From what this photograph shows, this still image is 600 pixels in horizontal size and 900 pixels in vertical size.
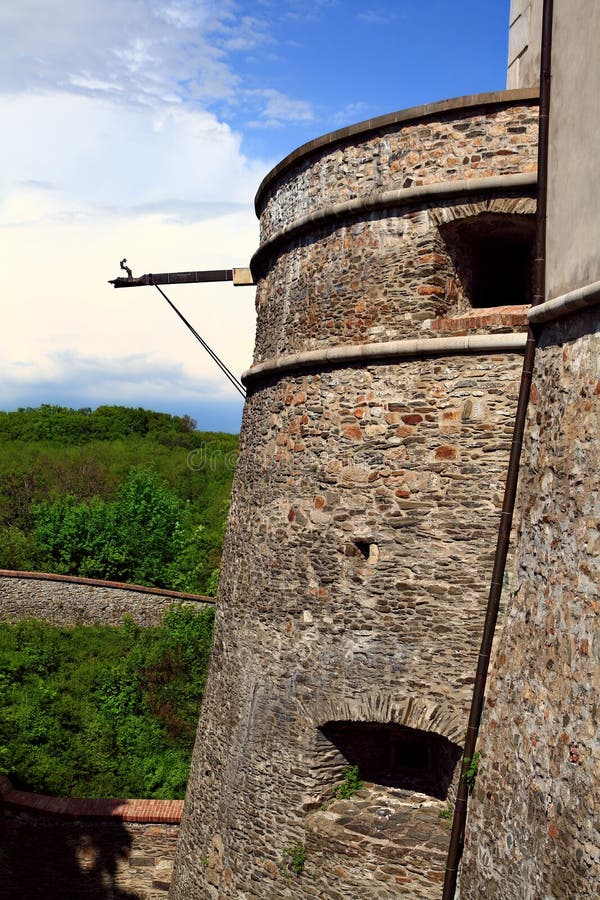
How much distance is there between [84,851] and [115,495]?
1888 centimetres

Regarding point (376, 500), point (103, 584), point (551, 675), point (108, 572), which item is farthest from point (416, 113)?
point (108, 572)

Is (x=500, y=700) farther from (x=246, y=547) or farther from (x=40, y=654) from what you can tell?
(x=40, y=654)

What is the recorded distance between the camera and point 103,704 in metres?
15.7

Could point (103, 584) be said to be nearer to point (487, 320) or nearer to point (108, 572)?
point (108, 572)

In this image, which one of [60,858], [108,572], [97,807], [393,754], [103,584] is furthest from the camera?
[108,572]

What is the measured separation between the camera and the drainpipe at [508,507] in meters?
6.22

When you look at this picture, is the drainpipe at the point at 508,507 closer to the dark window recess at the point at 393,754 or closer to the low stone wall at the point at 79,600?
the dark window recess at the point at 393,754

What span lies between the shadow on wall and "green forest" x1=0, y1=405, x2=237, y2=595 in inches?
415

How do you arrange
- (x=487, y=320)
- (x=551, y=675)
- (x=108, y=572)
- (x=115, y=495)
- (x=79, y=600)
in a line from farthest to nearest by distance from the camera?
(x=115, y=495), (x=108, y=572), (x=79, y=600), (x=487, y=320), (x=551, y=675)

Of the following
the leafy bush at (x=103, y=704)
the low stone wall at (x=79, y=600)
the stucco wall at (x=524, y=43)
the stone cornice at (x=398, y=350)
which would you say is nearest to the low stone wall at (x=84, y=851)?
the leafy bush at (x=103, y=704)

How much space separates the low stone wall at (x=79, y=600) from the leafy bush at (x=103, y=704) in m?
0.41

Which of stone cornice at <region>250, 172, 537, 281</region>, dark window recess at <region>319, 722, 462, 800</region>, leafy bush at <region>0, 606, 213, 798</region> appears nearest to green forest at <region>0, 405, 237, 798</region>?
leafy bush at <region>0, 606, 213, 798</region>

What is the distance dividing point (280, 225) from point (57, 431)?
101 feet

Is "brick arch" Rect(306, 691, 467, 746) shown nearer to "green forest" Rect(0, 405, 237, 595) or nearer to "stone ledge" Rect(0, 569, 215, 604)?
"stone ledge" Rect(0, 569, 215, 604)
